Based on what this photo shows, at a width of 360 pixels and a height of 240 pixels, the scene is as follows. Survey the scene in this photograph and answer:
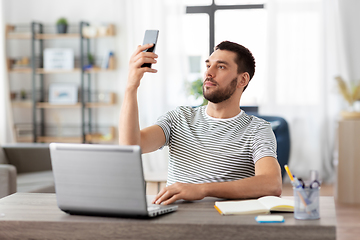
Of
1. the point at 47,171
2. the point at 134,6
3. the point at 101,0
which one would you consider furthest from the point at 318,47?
the point at 47,171

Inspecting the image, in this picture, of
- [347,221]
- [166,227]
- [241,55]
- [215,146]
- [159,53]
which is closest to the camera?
[166,227]

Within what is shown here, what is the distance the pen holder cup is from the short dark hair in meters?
0.81

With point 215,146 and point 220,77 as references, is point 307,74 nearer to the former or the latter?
point 220,77

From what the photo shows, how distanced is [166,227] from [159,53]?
395cm

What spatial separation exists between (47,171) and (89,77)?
182cm

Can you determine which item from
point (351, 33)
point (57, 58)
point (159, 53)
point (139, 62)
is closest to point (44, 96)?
point (57, 58)

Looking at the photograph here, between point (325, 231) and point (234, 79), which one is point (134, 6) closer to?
point (234, 79)

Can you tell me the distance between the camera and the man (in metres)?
1.47

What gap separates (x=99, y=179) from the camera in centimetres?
106

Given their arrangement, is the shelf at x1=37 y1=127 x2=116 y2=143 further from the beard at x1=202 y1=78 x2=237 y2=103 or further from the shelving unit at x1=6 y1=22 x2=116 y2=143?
the beard at x1=202 y1=78 x2=237 y2=103

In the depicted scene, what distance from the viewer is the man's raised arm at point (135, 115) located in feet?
4.63

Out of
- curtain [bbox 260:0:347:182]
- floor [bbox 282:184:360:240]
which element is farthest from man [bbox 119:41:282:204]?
curtain [bbox 260:0:347:182]

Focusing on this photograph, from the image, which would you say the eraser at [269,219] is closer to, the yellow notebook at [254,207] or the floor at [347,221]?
the yellow notebook at [254,207]

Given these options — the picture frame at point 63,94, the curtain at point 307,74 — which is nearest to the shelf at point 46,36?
the picture frame at point 63,94
